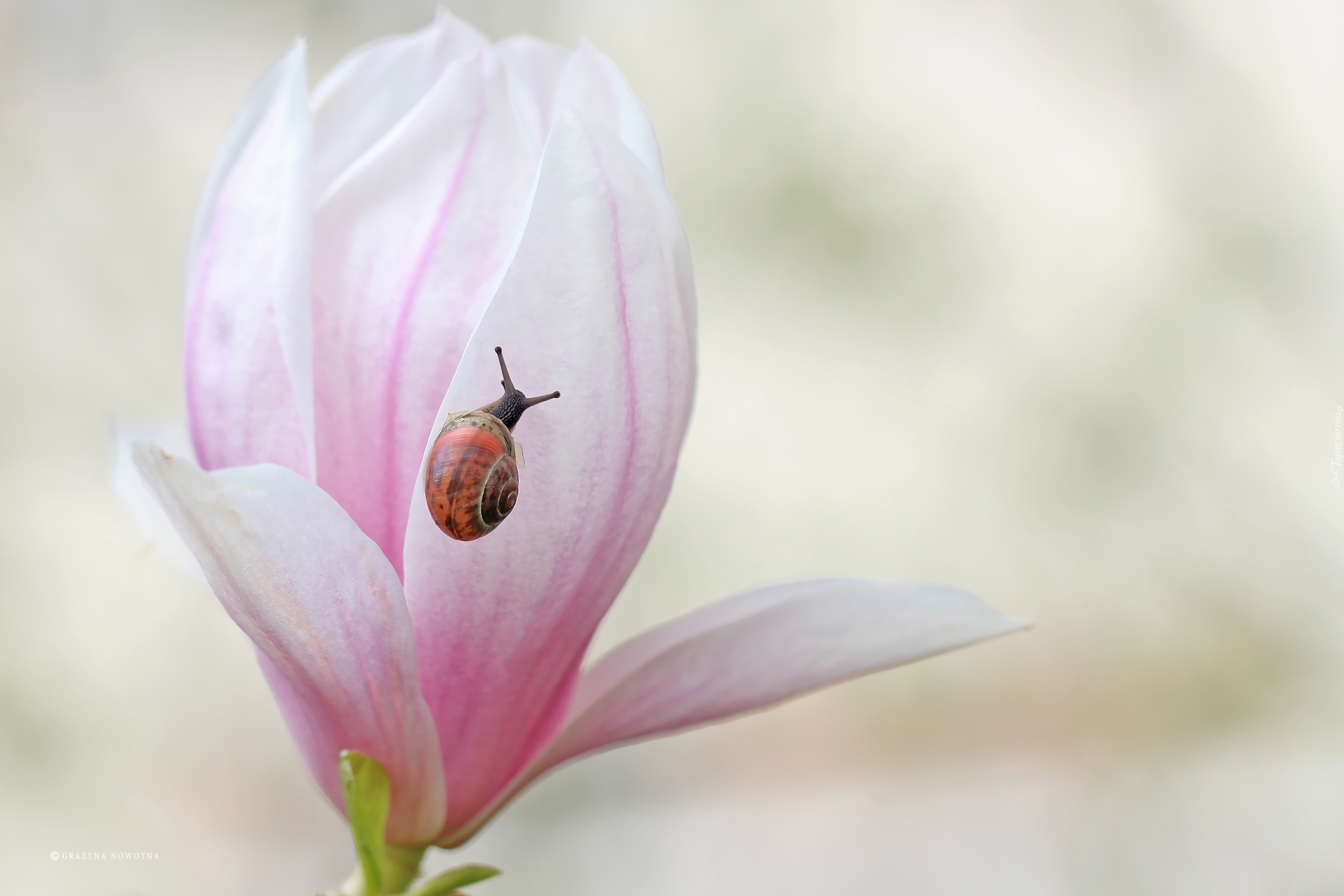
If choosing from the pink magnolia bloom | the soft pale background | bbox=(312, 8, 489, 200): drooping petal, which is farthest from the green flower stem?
the soft pale background

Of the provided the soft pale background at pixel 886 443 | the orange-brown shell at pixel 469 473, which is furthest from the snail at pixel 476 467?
the soft pale background at pixel 886 443

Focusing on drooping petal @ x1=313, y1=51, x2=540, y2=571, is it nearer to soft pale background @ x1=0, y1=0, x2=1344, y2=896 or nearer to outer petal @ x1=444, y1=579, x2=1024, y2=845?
outer petal @ x1=444, y1=579, x2=1024, y2=845

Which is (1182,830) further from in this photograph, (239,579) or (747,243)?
(239,579)

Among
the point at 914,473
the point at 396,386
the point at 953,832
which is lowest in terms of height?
the point at 953,832

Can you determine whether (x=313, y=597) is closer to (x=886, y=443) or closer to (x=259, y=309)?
(x=259, y=309)

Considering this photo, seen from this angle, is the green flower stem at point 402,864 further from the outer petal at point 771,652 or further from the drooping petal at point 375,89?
the drooping petal at point 375,89

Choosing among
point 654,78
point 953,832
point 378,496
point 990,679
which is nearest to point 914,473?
point 990,679

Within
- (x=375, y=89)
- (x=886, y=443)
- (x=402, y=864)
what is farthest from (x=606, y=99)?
(x=886, y=443)
